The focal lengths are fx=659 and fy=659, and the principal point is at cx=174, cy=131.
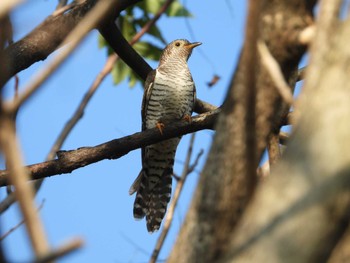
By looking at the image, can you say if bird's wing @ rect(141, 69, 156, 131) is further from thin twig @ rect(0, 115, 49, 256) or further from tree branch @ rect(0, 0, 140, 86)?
thin twig @ rect(0, 115, 49, 256)

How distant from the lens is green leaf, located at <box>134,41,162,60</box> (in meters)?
5.44

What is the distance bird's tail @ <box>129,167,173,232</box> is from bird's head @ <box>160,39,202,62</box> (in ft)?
5.00

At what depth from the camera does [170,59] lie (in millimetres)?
7270

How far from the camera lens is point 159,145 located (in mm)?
6660

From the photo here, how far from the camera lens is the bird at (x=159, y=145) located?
633 centimetres

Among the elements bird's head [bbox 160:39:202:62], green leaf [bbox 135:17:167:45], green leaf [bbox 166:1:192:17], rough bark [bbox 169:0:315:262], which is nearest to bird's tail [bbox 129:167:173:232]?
bird's head [bbox 160:39:202:62]

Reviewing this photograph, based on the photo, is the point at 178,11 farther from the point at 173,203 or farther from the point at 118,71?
the point at 173,203

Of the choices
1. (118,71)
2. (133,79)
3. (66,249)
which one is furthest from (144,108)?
(66,249)

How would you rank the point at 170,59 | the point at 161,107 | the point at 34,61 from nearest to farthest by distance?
the point at 34,61 → the point at 161,107 → the point at 170,59

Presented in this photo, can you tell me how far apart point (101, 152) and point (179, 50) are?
3655mm

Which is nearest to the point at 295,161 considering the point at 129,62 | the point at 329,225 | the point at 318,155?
the point at 318,155

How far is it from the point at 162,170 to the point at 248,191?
16.3ft

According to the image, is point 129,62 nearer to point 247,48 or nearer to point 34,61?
point 34,61

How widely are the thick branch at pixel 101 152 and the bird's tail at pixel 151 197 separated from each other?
1.99m
